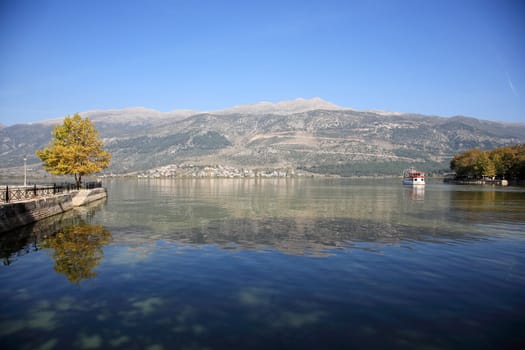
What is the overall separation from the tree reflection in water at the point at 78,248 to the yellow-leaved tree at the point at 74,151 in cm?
3804

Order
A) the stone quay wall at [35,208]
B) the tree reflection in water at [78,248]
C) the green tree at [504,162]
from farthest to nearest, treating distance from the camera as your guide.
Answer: the green tree at [504,162] < the stone quay wall at [35,208] < the tree reflection in water at [78,248]

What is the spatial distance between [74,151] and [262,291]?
6431 cm

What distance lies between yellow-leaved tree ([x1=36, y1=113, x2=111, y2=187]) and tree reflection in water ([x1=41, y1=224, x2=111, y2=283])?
3804 centimetres

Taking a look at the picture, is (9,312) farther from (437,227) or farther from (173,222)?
(437,227)

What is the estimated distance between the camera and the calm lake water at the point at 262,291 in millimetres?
12656

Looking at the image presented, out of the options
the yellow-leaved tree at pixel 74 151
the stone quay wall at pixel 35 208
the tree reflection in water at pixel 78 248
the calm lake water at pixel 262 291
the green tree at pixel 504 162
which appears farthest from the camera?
the green tree at pixel 504 162

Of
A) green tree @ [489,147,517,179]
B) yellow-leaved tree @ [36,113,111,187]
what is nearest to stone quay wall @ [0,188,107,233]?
yellow-leaved tree @ [36,113,111,187]

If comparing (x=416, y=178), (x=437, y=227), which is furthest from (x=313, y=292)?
(x=416, y=178)

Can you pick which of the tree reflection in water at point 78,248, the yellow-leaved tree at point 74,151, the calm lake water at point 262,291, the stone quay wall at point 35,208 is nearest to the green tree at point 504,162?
the yellow-leaved tree at point 74,151

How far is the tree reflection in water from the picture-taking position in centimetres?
2065

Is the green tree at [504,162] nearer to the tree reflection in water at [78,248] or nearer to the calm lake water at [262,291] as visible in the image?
the calm lake water at [262,291]

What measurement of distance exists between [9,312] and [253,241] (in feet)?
57.2

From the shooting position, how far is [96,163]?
258 ft

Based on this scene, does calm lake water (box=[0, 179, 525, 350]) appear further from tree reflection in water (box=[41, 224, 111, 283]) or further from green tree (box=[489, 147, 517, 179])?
green tree (box=[489, 147, 517, 179])
